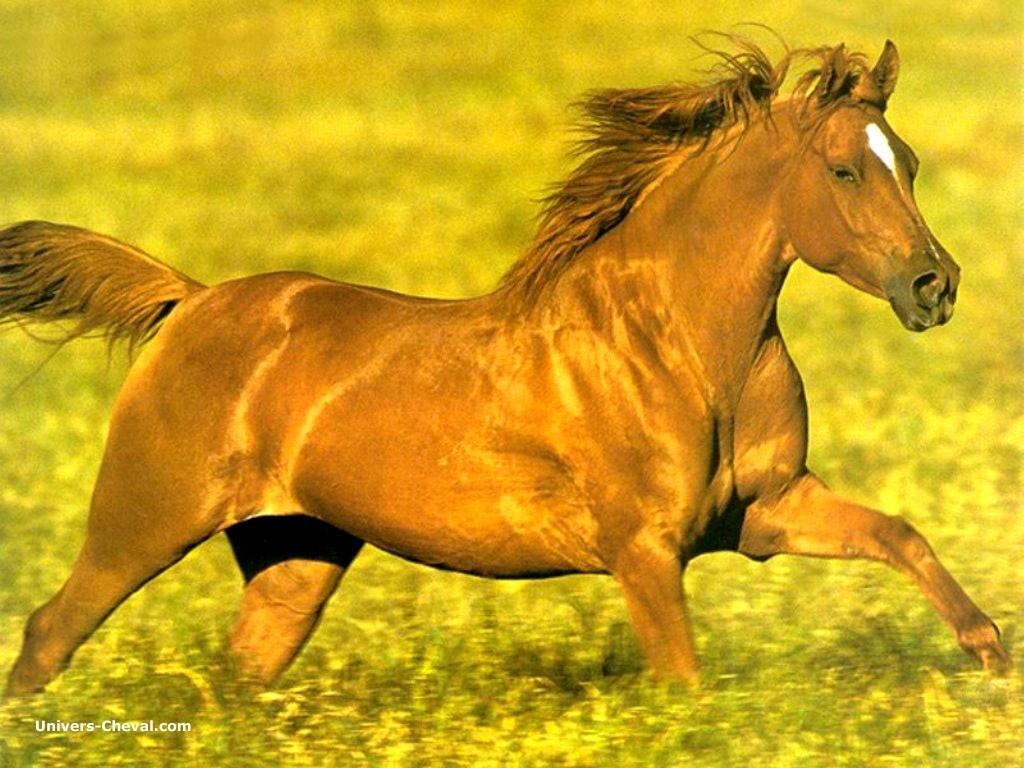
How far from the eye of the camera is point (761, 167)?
6.50 meters

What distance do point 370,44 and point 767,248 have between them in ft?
78.6

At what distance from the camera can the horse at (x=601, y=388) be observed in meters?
6.37

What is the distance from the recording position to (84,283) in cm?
739

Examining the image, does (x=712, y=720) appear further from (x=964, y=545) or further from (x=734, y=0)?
(x=734, y=0)

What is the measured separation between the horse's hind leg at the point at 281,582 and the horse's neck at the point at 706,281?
1.28m

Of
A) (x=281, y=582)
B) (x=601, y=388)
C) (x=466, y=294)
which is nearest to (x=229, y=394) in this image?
(x=281, y=582)

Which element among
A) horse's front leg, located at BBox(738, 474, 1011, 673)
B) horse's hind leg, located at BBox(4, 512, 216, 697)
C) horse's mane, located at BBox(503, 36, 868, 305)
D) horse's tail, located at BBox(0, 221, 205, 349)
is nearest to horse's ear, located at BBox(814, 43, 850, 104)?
horse's mane, located at BBox(503, 36, 868, 305)

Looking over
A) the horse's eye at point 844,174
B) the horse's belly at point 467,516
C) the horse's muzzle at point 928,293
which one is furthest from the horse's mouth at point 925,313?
the horse's belly at point 467,516

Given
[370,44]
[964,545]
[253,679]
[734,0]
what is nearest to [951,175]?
[734,0]

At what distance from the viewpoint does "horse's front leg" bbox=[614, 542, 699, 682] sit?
632 centimetres

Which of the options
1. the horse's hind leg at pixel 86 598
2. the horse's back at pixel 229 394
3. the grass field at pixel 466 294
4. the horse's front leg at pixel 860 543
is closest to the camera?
the grass field at pixel 466 294

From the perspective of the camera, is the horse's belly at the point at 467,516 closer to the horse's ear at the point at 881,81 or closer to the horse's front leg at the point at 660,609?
the horse's front leg at the point at 660,609

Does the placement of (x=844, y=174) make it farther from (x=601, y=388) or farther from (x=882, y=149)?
(x=601, y=388)

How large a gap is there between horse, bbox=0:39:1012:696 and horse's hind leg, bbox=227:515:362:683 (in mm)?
368
